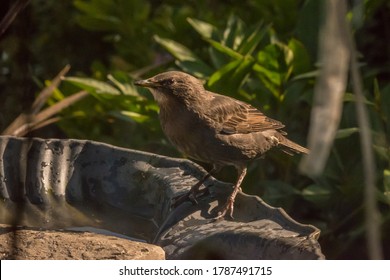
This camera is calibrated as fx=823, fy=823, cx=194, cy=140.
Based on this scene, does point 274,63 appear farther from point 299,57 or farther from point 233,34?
point 233,34

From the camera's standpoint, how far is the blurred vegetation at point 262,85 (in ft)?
11.9

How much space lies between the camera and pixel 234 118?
3.33 metres

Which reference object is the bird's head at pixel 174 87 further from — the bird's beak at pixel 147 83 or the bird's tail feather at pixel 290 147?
the bird's tail feather at pixel 290 147

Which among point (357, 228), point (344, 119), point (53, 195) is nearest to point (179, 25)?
point (344, 119)

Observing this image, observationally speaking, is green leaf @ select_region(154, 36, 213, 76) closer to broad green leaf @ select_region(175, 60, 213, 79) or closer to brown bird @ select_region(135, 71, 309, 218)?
broad green leaf @ select_region(175, 60, 213, 79)

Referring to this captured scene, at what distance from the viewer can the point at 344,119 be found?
3.77 metres

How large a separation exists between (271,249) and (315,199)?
1.78 metres

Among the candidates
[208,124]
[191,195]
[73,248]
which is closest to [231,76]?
→ [208,124]

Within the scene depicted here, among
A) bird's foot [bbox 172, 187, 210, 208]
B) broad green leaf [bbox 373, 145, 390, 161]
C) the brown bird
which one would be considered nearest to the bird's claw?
bird's foot [bbox 172, 187, 210, 208]

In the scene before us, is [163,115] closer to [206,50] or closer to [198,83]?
[198,83]

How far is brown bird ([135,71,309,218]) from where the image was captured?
3.20 m

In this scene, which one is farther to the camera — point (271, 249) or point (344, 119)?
point (344, 119)

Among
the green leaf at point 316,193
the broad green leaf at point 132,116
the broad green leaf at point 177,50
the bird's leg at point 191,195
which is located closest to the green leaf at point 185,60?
the broad green leaf at point 177,50

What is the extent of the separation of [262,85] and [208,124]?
639mm
